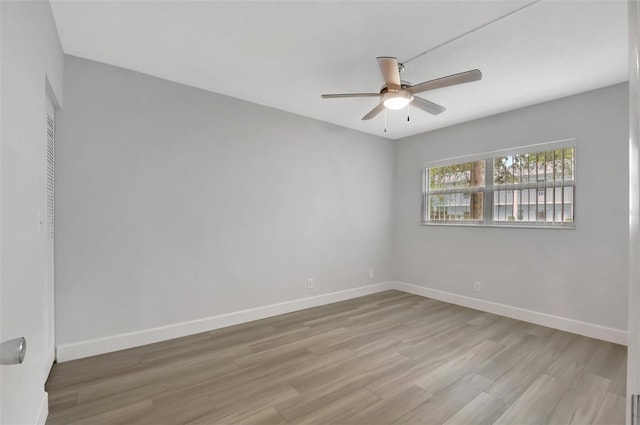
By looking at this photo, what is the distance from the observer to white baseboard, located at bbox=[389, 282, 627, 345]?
9.98ft

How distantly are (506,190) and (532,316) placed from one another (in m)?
1.58

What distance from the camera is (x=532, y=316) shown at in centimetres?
358

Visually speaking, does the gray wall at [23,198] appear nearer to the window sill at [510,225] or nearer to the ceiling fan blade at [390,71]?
the ceiling fan blade at [390,71]

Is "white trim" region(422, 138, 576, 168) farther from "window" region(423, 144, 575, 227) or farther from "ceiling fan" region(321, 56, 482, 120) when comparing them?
"ceiling fan" region(321, 56, 482, 120)

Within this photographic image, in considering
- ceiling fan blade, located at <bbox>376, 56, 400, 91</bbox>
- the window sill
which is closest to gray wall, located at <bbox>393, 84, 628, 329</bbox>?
the window sill

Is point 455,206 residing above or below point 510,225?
above

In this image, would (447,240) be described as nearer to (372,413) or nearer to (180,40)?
(372,413)

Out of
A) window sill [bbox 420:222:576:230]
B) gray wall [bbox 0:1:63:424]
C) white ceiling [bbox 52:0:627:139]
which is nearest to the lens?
gray wall [bbox 0:1:63:424]

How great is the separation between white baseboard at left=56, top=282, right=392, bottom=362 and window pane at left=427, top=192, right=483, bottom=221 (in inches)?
74.8

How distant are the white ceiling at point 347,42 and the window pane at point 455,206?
4.90 feet

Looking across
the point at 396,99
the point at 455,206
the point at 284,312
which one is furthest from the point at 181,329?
the point at 455,206

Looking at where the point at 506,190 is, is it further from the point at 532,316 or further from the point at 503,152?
the point at 532,316

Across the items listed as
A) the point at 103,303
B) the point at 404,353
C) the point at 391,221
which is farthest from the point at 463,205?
the point at 103,303

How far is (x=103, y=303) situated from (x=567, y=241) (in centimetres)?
482
